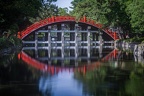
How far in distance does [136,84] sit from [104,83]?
179 centimetres

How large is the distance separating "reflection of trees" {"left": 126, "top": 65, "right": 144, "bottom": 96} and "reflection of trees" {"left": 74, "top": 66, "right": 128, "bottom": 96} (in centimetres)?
35

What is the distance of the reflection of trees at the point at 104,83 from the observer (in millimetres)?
16719

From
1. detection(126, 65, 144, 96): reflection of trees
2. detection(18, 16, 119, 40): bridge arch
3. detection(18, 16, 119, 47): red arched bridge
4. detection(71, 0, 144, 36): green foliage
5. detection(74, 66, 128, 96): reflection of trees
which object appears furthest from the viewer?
detection(18, 16, 119, 47): red arched bridge

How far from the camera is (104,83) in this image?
19.5 m

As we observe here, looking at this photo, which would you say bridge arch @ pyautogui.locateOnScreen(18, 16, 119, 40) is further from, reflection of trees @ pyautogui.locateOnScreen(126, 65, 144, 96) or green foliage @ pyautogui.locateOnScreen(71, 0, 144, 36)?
reflection of trees @ pyautogui.locateOnScreen(126, 65, 144, 96)

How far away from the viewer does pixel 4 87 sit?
17859 mm

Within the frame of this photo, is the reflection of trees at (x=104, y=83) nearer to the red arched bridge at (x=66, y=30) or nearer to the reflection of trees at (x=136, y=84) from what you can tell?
the reflection of trees at (x=136, y=84)

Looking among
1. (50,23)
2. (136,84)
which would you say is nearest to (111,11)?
(50,23)

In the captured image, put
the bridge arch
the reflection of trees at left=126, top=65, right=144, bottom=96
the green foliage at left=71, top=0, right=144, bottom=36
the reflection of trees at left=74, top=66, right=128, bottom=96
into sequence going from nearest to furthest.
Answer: the reflection of trees at left=126, top=65, right=144, bottom=96
the reflection of trees at left=74, top=66, right=128, bottom=96
the green foliage at left=71, top=0, right=144, bottom=36
the bridge arch

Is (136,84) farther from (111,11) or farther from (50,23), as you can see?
(50,23)

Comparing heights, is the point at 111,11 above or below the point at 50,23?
above

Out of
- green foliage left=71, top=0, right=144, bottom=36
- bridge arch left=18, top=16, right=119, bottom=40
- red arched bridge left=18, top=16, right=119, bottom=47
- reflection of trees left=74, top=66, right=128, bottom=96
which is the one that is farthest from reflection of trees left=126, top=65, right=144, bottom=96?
bridge arch left=18, top=16, right=119, bottom=40

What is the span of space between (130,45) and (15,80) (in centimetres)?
3889

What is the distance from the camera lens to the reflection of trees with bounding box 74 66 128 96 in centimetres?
1672
